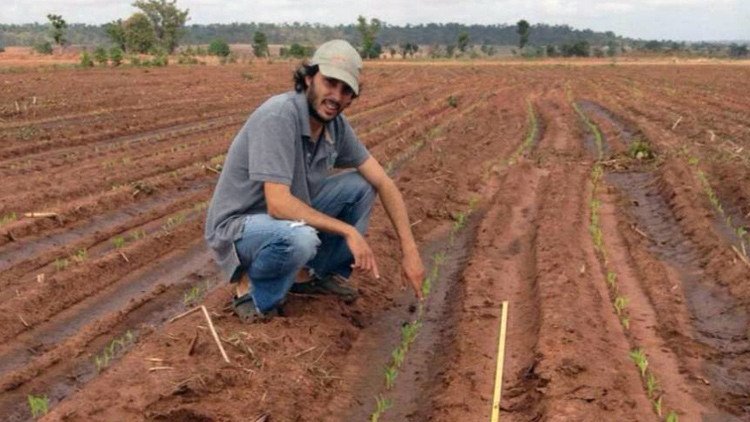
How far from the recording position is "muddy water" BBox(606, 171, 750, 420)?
13.2ft

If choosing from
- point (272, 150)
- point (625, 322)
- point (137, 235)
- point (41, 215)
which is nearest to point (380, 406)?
point (272, 150)

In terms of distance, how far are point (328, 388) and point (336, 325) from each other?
68 cm

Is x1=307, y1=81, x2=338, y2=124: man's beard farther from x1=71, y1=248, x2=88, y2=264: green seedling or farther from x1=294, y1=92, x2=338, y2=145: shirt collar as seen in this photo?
x1=71, y1=248, x2=88, y2=264: green seedling

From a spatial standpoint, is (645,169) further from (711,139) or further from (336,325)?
(336,325)

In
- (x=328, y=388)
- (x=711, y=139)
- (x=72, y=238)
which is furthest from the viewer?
(x=711, y=139)

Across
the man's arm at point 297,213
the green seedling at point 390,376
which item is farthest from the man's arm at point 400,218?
the green seedling at point 390,376

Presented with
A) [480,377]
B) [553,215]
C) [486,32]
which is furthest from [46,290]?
[486,32]

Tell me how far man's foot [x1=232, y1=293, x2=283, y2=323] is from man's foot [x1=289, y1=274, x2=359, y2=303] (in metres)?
0.34

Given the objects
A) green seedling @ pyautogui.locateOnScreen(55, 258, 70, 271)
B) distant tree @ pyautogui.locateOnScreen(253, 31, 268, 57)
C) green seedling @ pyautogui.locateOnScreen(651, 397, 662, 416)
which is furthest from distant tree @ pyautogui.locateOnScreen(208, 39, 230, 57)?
green seedling @ pyautogui.locateOnScreen(651, 397, 662, 416)

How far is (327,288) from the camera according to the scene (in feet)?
15.8

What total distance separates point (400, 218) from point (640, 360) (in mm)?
1403

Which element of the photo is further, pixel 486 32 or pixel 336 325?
pixel 486 32

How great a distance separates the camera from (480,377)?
13.1 feet

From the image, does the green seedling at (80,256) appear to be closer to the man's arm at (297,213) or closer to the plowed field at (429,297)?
the plowed field at (429,297)
